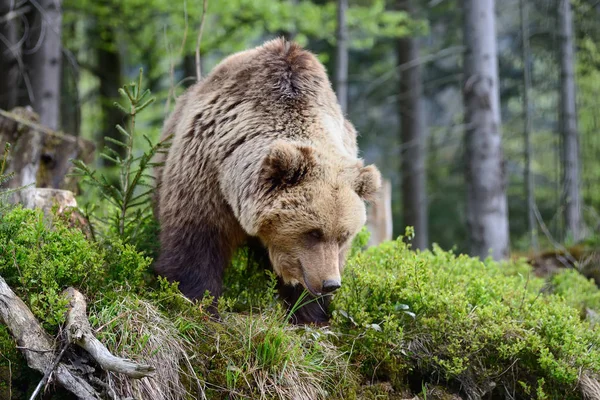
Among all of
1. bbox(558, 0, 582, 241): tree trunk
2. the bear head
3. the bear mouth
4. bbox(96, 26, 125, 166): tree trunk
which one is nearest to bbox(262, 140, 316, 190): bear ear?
the bear head

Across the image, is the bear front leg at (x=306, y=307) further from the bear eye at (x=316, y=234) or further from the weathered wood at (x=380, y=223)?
the weathered wood at (x=380, y=223)

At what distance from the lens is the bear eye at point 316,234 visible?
13.4 ft

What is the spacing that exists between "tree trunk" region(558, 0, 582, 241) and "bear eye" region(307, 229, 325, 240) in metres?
9.74

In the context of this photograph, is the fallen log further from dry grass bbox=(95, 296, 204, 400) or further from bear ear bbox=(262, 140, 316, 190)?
bear ear bbox=(262, 140, 316, 190)

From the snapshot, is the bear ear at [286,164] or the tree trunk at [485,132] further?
the tree trunk at [485,132]

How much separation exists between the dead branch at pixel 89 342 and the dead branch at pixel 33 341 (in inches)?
5.5

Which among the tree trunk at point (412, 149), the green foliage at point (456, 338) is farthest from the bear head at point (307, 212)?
the tree trunk at point (412, 149)

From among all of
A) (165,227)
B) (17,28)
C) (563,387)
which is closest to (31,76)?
(17,28)

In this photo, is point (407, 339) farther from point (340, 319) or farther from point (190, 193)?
point (190, 193)

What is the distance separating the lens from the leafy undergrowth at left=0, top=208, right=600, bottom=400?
373cm

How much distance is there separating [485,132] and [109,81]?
30.1ft

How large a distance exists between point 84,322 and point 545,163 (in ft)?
60.2

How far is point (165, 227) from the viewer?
4.60 m

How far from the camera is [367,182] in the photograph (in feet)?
14.4
